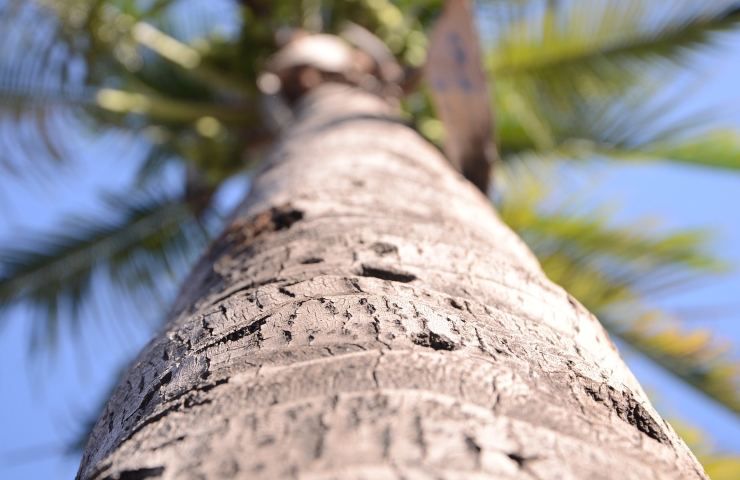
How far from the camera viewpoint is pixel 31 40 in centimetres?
388

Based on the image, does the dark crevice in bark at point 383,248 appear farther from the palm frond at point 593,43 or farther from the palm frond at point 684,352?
the palm frond at point 593,43

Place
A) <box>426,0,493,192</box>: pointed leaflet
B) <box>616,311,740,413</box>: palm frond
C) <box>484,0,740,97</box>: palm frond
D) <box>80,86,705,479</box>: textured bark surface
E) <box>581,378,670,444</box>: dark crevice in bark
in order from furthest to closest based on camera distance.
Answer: <box>484,0,740,97</box>: palm frond < <box>616,311,740,413</box>: palm frond < <box>426,0,493,192</box>: pointed leaflet < <box>581,378,670,444</box>: dark crevice in bark < <box>80,86,705,479</box>: textured bark surface

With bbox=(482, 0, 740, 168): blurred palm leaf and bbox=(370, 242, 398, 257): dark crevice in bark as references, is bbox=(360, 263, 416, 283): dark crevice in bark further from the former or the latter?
bbox=(482, 0, 740, 168): blurred palm leaf

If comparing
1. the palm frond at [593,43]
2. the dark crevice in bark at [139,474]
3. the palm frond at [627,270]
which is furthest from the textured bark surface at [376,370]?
the palm frond at [593,43]

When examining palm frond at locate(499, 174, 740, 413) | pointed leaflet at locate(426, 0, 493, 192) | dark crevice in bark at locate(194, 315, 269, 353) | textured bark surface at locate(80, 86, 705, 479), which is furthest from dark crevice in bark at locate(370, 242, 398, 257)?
palm frond at locate(499, 174, 740, 413)

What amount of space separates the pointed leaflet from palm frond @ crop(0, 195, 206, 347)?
2.75m

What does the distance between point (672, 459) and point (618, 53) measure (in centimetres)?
386

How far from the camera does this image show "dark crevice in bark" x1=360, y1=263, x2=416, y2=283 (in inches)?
40.4

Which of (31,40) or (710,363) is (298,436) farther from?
(31,40)

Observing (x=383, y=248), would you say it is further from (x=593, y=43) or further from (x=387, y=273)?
(x=593, y=43)

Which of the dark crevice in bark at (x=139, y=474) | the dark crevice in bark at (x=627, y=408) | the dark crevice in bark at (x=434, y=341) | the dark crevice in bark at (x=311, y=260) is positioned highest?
the dark crevice in bark at (x=311, y=260)

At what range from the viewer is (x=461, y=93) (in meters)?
2.22

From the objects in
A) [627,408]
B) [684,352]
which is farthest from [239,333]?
[684,352]

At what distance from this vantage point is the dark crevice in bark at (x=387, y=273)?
1.03 m
